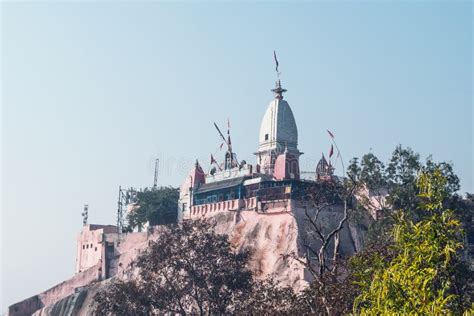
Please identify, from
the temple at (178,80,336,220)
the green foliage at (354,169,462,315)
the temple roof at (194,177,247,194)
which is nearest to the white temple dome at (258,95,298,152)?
the temple at (178,80,336,220)

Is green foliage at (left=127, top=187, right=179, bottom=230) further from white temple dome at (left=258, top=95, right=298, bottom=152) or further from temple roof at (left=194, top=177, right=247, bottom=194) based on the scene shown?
white temple dome at (left=258, top=95, right=298, bottom=152)

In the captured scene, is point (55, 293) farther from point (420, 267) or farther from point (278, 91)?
point (420, 267)

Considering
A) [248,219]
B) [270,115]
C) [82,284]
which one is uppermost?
[270,115]

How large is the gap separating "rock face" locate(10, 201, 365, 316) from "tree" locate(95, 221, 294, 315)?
6.50 meters

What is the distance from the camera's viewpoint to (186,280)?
1462 inches

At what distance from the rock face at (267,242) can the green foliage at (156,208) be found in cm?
347

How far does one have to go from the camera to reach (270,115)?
207 feet

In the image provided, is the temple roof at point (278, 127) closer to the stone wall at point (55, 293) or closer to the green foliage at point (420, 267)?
the stone wall at point (55, 293)

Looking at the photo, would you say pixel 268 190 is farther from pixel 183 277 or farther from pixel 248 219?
pixel 183 277

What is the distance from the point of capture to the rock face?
4653 cm

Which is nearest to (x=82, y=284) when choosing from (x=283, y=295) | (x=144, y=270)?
(x=144, y=270)

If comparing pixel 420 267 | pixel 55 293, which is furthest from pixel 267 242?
pixel 420 267

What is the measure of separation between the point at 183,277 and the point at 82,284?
26.0 metres

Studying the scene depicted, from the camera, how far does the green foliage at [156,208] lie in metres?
63.0
